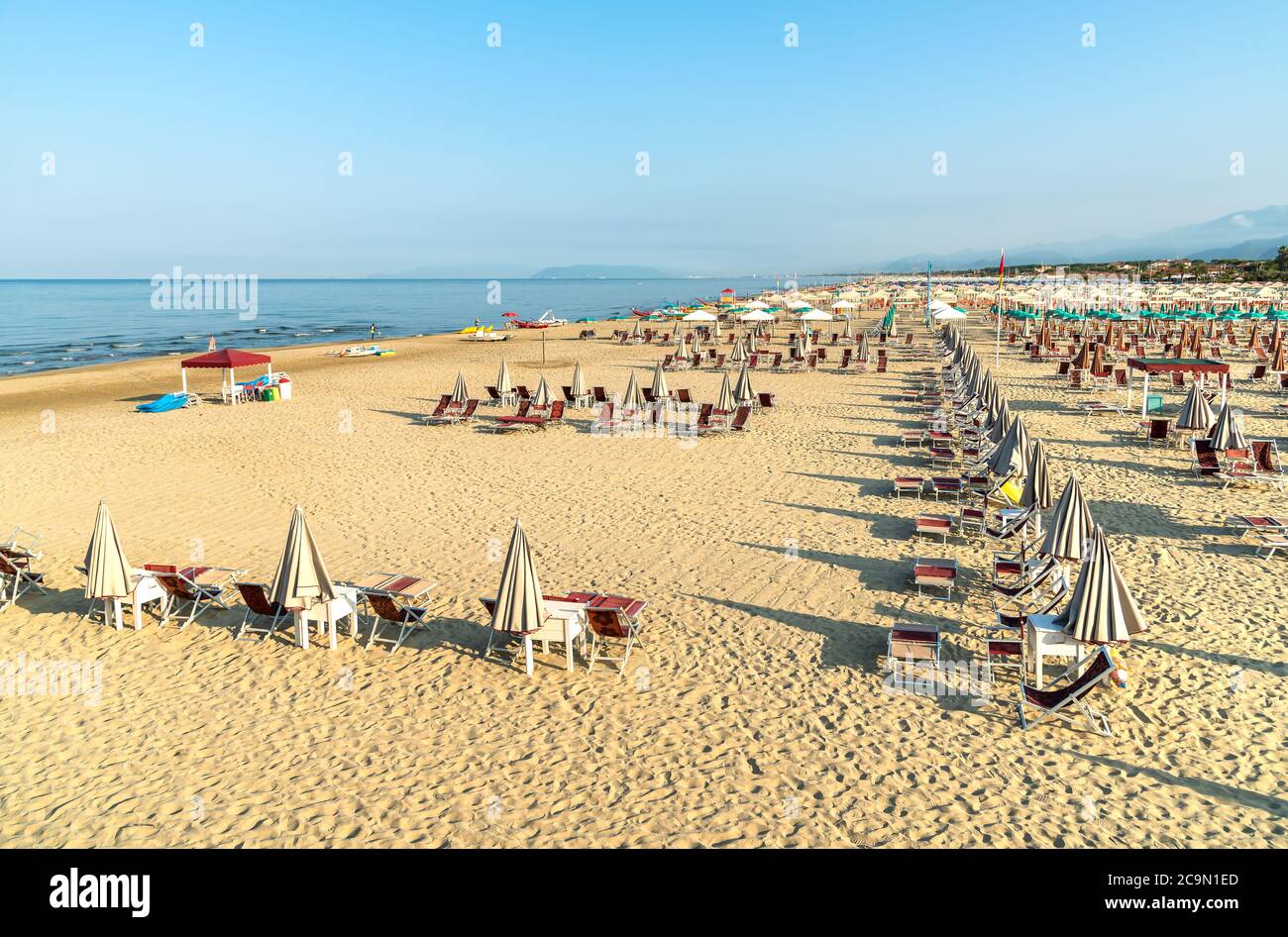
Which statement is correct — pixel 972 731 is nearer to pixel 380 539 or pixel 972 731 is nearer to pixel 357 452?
pixel 380 539

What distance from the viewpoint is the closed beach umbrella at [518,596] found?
6797 mm

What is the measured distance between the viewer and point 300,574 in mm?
7367

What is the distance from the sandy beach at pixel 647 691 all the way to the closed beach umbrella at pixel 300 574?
556mm

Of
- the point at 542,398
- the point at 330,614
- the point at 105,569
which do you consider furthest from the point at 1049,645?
the point at 542,398

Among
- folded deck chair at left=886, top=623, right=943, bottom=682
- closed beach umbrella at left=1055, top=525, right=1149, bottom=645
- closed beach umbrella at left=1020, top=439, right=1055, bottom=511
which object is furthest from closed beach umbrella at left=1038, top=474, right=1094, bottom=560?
folded deck chair at left=886, top=623, right=943, bottom=682

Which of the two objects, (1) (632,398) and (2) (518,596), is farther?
(1) (632,398)

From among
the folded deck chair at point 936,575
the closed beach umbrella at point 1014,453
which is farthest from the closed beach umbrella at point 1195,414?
the folded deck chair at point 936,575

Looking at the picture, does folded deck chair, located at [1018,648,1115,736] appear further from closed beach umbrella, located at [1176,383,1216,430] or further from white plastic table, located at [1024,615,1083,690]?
closed beach umbrella, located at [1176,383,1216,430]

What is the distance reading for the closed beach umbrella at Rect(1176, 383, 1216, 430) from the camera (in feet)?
47.2

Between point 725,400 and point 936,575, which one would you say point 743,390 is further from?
point 936,575

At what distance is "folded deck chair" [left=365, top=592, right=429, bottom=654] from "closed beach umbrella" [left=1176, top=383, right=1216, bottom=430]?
44.6 ft

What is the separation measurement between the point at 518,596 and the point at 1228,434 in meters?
12.0

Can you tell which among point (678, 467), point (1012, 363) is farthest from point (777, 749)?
point (1012, 363)
